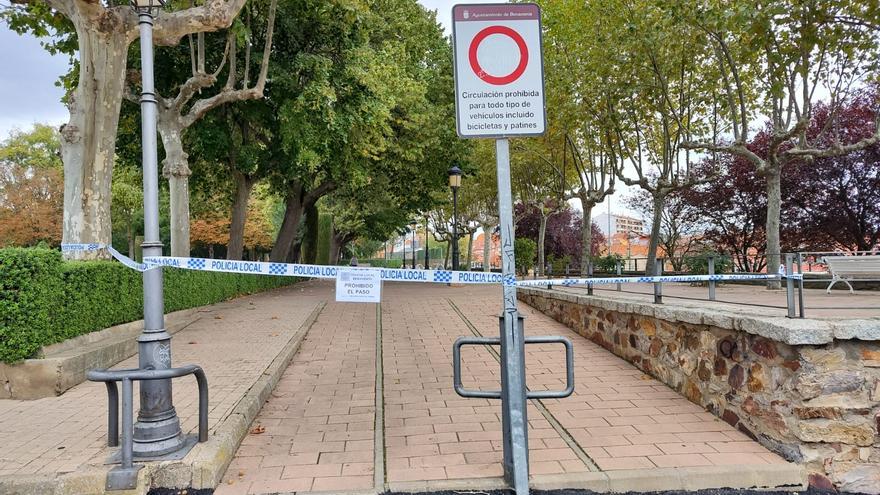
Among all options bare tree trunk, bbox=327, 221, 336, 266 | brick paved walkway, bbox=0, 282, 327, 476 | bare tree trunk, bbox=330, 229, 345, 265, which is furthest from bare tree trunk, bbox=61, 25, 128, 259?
bare tree trunk, bbox=330, 229, 345, 265

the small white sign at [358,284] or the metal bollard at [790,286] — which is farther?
the metal bollard at [790,286]

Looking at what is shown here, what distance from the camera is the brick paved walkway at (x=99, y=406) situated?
3.39m

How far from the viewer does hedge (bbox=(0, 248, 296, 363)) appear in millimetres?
4648

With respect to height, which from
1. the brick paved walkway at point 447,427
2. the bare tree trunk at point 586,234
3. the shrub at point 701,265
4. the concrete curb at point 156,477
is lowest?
the brick paved walkway at point 447,427

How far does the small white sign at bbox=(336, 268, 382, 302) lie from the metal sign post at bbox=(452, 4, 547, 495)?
795 mm

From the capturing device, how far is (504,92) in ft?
10.3

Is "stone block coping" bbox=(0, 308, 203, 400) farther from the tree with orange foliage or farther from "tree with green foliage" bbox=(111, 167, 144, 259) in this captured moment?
the tree with orange foliage

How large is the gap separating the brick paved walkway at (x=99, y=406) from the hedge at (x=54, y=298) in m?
0.60

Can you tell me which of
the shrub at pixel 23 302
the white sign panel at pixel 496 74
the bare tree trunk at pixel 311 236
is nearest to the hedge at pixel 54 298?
the shrub at pixel 23 302

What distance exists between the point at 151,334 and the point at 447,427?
243 centimetres

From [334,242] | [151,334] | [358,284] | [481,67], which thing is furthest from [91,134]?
[334,242]

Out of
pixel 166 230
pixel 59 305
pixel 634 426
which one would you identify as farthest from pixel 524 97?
pixel 166 230

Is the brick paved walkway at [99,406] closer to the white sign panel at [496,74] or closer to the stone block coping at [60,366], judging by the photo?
the stone block coping at [60,366]

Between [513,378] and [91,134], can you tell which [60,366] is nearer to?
[91,134]
